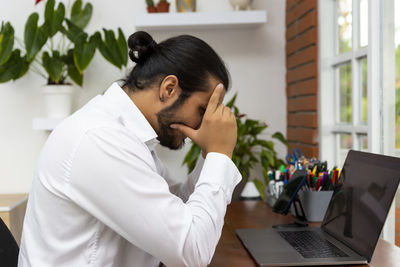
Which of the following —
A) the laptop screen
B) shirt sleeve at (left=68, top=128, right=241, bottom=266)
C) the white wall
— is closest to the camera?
shirt sleeve at (left=68, top=128, right=241, bottom=266)

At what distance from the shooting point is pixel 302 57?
2537 mm

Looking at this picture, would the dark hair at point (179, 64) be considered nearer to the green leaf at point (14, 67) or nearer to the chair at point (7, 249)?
A: the chair at point (7, 249)

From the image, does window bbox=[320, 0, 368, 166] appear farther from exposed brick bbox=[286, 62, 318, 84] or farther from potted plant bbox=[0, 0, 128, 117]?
potted plant bbox=[0, 0, 128, 117]

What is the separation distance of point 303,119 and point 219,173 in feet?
4.80

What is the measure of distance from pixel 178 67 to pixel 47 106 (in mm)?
1694

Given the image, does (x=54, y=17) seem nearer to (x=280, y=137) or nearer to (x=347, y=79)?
(x=280, y=137)

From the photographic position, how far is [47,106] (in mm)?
2689

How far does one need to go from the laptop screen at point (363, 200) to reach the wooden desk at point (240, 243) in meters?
0.07

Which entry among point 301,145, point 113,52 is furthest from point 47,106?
point 301,145

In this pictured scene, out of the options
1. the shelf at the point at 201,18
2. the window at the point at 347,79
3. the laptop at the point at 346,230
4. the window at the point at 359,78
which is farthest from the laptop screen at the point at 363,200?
the shelf at the point at 201,18

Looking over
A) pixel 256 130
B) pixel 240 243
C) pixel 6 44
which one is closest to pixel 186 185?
pixel 240 243

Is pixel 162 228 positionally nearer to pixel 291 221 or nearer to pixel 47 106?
pixel 291 221

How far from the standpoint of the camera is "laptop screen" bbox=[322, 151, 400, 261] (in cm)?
116

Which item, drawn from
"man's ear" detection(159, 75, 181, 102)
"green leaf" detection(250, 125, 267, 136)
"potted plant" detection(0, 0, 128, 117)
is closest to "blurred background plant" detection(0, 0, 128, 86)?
"potted plant" detection(0, 0, 128, 117)
